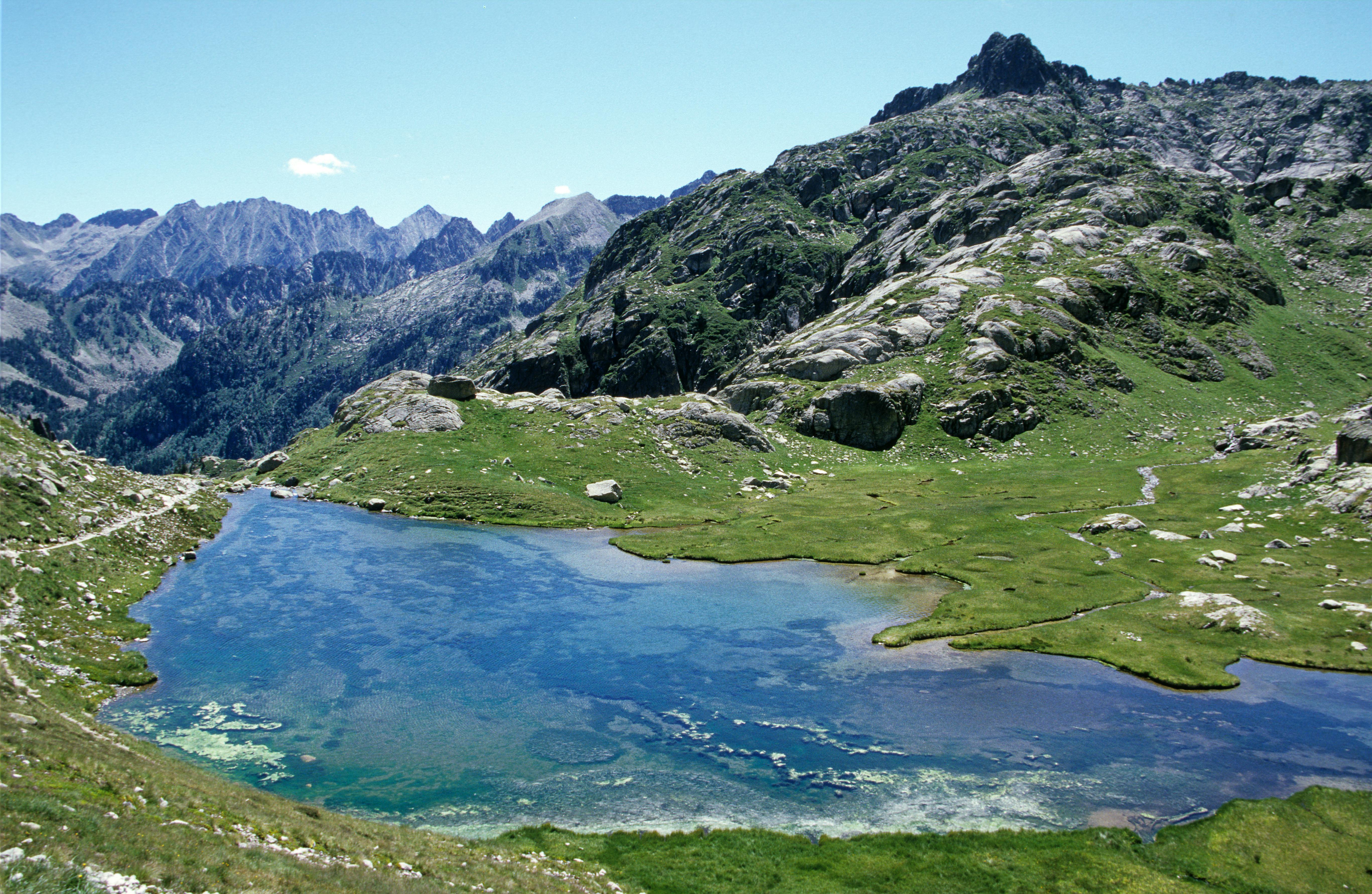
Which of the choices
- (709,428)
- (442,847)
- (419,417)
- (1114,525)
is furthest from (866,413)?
(442,847)

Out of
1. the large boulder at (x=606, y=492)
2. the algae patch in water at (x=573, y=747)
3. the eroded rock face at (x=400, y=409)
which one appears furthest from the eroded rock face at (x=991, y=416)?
the algae patch in water at (x=573, y=747)

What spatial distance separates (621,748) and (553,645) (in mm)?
17189

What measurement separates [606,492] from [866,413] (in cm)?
6117

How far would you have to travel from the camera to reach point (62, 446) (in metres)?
85.2

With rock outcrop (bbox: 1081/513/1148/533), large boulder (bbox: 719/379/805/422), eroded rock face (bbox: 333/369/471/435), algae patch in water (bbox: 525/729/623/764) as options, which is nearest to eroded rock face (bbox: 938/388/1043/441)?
large boulder (bbox: 719/379/805/422)

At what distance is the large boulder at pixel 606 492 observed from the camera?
349ft

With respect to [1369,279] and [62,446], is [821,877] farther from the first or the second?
[1369,279]

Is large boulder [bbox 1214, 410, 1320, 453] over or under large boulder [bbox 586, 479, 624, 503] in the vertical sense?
over

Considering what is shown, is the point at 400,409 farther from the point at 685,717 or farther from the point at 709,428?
the point at 685,717

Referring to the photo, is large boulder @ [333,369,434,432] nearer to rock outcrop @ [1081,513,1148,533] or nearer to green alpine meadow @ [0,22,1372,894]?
green alpine meadow @ [0,22,1372,894]

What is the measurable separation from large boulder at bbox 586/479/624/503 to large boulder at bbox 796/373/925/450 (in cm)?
5203

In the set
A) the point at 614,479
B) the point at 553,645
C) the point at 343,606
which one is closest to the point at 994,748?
the point at 553,645

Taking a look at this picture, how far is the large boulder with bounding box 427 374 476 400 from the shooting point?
14000cm

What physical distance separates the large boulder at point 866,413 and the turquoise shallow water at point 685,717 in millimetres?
75896
